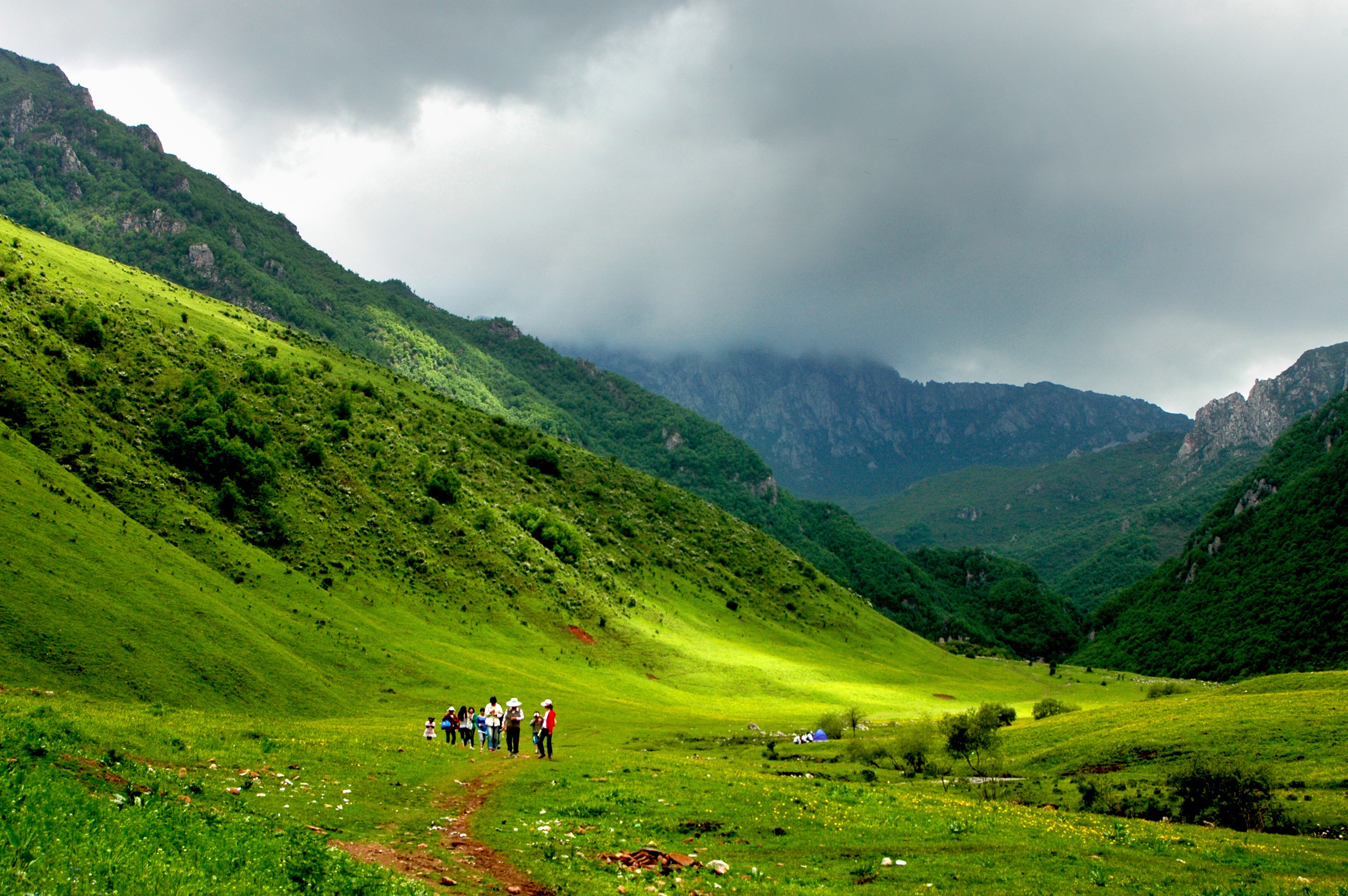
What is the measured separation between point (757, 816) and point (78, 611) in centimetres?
4281

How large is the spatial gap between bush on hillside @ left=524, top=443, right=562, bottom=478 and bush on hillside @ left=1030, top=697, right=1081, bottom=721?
372 ft

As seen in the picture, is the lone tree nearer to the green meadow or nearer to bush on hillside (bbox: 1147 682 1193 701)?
the green meadow

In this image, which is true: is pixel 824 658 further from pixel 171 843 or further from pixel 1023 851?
pixel 171 843

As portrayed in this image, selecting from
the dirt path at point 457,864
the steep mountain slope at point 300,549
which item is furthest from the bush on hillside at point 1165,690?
the dirt path at point 457,864

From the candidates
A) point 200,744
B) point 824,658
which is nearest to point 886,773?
point 200,744

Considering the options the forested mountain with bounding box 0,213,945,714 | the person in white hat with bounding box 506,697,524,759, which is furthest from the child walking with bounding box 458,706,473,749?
the forested mountain with bounding box 0,213,945,714

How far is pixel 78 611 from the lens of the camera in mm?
43531

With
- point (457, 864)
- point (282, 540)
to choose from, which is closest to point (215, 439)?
point (282, 540)

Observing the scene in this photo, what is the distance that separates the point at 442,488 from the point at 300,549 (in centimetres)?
3307

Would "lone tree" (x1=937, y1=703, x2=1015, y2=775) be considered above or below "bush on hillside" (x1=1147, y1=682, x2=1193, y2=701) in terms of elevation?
above

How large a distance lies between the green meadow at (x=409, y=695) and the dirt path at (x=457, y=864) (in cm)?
15

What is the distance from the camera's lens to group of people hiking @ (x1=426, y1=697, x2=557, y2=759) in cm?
3666

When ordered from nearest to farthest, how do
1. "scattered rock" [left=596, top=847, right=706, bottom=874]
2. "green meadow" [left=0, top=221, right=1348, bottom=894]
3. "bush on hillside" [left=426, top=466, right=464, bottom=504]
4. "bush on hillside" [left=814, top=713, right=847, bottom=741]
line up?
"green meadow" [left=0, top=221, right=1348, bottom=894] < "scattered rock" [left=596, top=847, right=706, bottom=874] < "bush on hillside" [left=814, top=713, right=847, bottom=741] < "bush on hillside" [left=426, top=466, right=464, bottom=504]

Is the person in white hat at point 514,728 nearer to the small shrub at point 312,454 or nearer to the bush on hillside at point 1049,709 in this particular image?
the bush on hillside at point 1049,709
